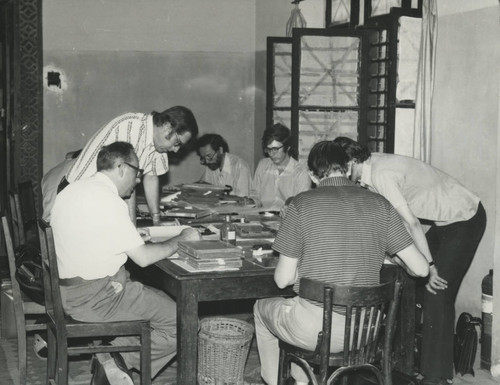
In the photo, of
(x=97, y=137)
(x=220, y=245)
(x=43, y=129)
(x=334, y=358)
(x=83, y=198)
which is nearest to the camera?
(x=334, y=358)

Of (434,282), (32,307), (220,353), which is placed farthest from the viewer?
(434,282)

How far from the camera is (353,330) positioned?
3582 mm

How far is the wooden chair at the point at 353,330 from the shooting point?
3447 mm

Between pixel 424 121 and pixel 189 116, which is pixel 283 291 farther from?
pixel 424 121

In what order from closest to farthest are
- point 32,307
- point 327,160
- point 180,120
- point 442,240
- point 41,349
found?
1. point 327,160
2. point 32,307
3. point 442,240
4. point 180,120
5. point 41,349

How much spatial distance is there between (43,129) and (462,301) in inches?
207

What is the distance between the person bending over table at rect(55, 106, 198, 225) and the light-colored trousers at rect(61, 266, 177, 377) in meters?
1.26

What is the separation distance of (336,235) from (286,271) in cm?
29

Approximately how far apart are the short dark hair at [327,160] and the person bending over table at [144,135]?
61.0 inches

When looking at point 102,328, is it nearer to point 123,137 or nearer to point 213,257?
point 213,257

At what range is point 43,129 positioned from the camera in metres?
9.09

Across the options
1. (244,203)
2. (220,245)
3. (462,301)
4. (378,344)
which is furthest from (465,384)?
(244,203)

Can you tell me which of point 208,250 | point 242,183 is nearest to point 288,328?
point 208,250

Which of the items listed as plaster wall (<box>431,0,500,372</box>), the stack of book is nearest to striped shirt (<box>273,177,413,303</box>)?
the stack of book
